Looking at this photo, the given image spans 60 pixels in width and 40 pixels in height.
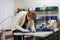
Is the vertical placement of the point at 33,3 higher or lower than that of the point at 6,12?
higher

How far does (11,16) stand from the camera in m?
4.57

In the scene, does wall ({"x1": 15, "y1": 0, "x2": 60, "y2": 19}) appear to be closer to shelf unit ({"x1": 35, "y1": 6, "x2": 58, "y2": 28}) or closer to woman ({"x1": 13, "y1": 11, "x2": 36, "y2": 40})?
shelf unit ({"x1": 35, "y1": 6, "x2": 58, "y2": 28})

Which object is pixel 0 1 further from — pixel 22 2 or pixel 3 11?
pixel 22 2

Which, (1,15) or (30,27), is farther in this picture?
(1,15)

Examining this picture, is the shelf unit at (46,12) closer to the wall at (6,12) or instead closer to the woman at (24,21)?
the wall at (6,12)

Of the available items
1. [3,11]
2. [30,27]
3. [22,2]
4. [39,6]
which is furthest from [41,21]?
[30,27]

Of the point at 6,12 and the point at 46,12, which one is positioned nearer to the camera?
the point at 6,12

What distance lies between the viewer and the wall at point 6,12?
13.4ft

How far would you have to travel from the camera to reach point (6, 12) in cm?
433

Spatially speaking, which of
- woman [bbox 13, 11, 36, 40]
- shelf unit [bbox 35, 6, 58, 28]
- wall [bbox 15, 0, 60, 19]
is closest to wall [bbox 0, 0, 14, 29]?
wall [bbox 15, 0, 60, 19]

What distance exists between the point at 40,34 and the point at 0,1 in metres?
2.03

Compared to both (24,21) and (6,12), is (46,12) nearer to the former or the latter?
(6,12)

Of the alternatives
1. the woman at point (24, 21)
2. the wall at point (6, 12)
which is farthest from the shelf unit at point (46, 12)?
the woman at point (24, 21)

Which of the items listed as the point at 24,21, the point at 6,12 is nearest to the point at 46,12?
the point at 6,12
